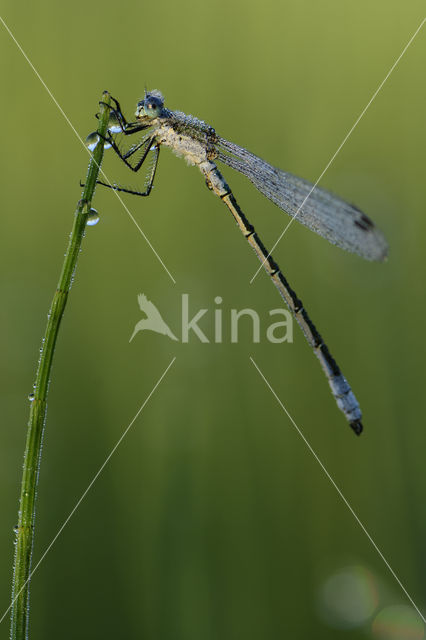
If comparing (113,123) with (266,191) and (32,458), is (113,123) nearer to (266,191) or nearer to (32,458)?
(266,191)

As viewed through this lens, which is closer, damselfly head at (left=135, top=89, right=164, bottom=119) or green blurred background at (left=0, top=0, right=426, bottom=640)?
green blurred background at (left=0, top=0, right=426, bottom=640)

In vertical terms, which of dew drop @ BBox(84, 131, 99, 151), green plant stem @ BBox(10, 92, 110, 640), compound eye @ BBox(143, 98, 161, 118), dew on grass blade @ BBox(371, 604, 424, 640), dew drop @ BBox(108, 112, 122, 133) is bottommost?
dew on grass blade @ BBox(371, 604, 424, 640)

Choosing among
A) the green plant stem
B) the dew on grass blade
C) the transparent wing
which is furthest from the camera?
the transparent wing

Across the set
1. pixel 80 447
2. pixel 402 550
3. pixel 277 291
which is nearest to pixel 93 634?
pixel 80 447

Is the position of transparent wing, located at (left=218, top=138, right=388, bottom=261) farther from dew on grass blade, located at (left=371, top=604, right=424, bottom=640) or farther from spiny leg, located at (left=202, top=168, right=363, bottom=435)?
dew on grass blade, located at (left=371, top=604, right=424, bottom=640)

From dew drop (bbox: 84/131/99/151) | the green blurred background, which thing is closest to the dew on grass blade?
the green blurred background

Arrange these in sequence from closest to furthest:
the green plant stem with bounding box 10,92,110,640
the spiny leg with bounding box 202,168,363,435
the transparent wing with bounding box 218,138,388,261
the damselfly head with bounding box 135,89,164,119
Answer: the green plant stem with bounding box 10,92,110,640
the damselfly head with bounding box 135,89,164,119
the spiny leg with bounding box 202,168,363,435
the transparent wing with bounding box 218,138,388,261

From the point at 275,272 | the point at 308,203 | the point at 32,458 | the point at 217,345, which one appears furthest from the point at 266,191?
the point at 32,458
